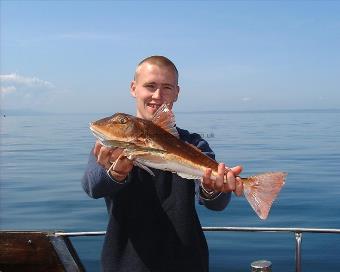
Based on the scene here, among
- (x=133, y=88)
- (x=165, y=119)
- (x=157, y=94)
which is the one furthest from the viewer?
(x=133, y=88)

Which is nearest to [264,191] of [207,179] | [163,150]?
[207,179]

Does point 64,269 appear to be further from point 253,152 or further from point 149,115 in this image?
point 253,152

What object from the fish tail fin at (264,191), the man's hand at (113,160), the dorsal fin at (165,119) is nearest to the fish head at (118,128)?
the man's hand at (113,160)

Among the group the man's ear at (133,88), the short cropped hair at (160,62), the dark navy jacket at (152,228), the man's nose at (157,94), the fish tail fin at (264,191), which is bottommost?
the dark navy jacket at (152,228)

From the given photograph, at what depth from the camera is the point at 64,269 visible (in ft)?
23.3

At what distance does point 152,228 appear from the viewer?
14.1 ft

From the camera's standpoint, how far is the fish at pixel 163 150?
3670mm

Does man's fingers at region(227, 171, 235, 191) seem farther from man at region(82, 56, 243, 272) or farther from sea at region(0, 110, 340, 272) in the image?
sea at region(0, 110, 340, 272)

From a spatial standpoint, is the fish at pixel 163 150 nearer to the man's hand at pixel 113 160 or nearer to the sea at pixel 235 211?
the man's hand at pixel 113 160

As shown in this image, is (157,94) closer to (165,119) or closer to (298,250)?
(165,119)

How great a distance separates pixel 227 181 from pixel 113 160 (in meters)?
1.00

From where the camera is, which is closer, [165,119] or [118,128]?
[118,128]

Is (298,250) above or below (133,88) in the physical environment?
below

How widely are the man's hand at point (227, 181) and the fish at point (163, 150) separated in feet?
0.13
